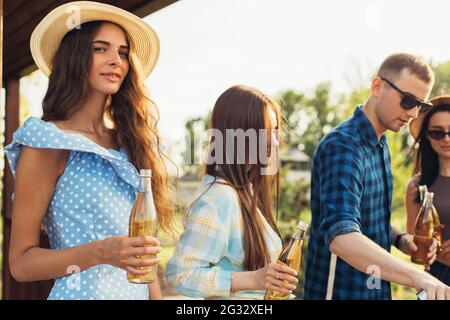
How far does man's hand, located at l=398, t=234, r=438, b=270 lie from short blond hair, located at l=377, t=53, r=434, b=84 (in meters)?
0.57

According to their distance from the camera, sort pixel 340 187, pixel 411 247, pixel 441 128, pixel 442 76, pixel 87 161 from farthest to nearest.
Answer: pixel 442 76
pixel 441 128
pixel 411 247
pixel 340 187
pixel 87 161

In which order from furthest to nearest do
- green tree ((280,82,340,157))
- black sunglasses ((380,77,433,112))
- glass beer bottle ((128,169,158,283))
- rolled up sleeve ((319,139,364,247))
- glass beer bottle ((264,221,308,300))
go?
green tree ((280,82,340,157)), black sunglasses ((380,77,433,112)), rolled up sleeve ((319,139,364,247)), glass beer bottle ((264,221,308,300)), glass beer bottle ((128,169,158,283))

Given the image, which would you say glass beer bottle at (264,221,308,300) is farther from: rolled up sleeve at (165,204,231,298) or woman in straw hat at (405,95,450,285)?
woman in straw hat at (405,95,450,285)

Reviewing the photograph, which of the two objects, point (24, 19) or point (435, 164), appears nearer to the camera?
point (435, 164)

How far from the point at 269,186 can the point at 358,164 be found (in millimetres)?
447

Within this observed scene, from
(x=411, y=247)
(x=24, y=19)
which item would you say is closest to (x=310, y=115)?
(x=24, y=19)

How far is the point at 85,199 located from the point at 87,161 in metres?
0.10

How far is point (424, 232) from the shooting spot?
1.97 meters

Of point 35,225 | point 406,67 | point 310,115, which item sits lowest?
point 35,225

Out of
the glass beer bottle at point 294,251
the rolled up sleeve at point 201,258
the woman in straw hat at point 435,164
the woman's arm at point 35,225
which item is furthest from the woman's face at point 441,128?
the woman's arm at point 35,225

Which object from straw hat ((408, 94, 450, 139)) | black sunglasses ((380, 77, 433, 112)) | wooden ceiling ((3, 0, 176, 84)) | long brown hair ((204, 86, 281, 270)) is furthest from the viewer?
straw hat ((408, 94, 450, 139))

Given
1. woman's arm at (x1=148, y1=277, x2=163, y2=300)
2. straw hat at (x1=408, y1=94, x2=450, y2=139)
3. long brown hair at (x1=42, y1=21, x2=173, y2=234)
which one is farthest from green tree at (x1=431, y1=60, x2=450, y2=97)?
woman's arm at (x1=148, y1=277, x2=163, y2=300)

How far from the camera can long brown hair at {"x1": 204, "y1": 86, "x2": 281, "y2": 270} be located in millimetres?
1589

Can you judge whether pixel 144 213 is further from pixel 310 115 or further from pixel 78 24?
pixel 310 115
